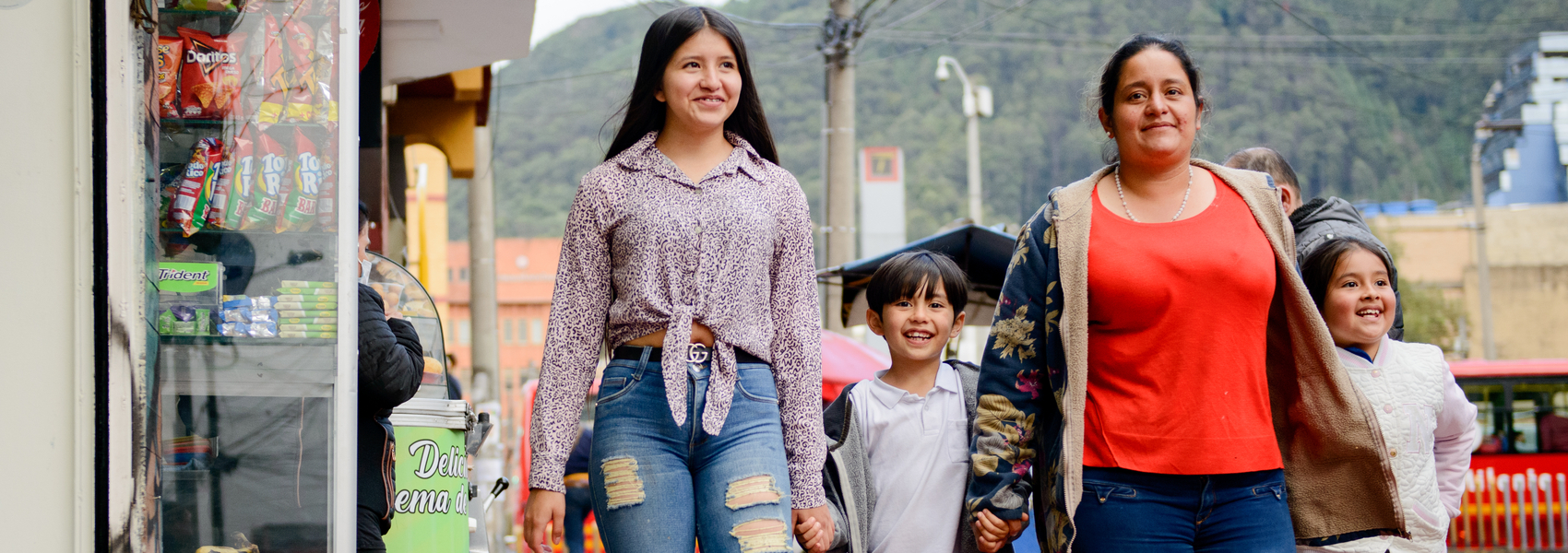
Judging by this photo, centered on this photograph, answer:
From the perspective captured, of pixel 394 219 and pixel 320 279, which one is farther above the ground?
pixel 394 219

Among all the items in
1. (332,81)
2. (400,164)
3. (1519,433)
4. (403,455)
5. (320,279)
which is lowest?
(1519,433)

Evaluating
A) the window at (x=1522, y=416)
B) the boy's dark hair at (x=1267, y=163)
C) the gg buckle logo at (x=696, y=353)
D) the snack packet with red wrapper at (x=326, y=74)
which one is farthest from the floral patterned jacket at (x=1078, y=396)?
the window at (x=1522, y=416)

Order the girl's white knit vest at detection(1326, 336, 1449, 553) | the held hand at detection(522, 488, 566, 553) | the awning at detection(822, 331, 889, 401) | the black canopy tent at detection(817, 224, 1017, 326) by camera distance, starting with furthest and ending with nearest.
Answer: the awning at detection(822, 331, 889, 401) → the black canopy tent at detection(817, 224, 1017, 326) → the girl's white knit vest at detection(1326, 336, 1449, 553) → the held hand at detection(522, 488, 566, 553)

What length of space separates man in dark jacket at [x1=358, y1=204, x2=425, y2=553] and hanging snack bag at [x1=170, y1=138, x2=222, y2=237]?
0.82m

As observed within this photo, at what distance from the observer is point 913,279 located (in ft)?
11.4

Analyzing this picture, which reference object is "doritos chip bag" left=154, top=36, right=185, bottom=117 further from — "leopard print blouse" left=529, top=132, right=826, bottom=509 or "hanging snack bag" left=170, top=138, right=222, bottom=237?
"leopard print blouse" left=529, top=132, right=826, bottom=509

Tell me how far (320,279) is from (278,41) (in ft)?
1.78

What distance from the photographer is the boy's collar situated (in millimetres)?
3371

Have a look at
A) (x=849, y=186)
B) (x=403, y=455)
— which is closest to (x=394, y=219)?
(x=849, y=186)

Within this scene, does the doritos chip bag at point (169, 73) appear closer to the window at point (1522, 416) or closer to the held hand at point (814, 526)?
the held hand at point (814, 526)

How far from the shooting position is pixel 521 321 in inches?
1884

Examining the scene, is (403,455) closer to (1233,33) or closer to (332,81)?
(332,81)

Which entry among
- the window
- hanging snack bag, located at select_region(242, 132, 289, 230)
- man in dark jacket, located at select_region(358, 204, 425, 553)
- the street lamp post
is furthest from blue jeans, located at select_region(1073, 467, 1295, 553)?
the street lamp post

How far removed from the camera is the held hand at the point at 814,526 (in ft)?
8.74
